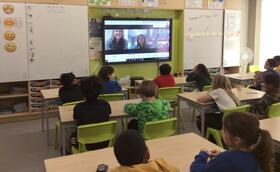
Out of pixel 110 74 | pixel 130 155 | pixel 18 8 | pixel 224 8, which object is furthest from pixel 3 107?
pixel 224 8

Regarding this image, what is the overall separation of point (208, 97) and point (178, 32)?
381cm

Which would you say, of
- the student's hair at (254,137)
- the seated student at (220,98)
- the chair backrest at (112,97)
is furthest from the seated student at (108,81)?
the student's hair at (254,137)

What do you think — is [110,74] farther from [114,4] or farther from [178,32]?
[178,32]

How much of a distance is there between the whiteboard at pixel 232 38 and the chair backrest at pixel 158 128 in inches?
205

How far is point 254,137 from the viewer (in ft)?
5.12

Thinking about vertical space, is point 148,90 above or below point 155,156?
above

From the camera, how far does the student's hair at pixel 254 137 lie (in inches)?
60.7

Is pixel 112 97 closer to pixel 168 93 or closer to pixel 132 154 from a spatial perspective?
pixel 168 93

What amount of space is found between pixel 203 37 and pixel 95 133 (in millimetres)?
5166

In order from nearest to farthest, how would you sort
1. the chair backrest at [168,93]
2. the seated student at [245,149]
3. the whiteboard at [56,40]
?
1. the seated student at [245,149]
2. the chair backrest at [168,93]
3. the whiteboard at [56,40]

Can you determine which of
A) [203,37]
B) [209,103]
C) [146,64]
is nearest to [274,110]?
[209,103]

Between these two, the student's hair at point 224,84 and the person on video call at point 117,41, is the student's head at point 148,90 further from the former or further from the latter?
the person on video call at point 117,41

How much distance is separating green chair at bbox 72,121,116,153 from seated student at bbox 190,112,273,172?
1.36 metres

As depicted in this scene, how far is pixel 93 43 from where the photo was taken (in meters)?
6.29
